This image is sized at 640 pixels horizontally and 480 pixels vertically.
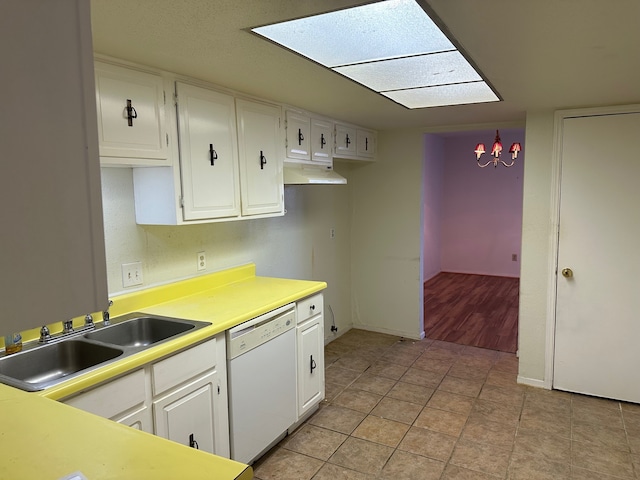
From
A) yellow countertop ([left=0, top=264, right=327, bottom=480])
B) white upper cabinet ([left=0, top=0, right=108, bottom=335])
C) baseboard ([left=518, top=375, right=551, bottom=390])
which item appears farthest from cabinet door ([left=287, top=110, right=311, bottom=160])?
white upper cabinet ([left=0, top=0, right=108, bottom=335])

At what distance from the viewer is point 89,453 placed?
3.54 ft

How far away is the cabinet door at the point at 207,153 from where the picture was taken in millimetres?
2355

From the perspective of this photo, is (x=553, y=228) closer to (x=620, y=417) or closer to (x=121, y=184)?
(x=620, y=417)

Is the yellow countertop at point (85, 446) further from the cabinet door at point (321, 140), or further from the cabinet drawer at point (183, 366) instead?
the cabinet door at point (321, 140)

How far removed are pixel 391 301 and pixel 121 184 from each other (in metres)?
3.14

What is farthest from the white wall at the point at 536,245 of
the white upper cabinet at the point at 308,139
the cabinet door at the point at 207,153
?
the cabinet door at the point at 207,153

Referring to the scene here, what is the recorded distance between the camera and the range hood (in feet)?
10.3

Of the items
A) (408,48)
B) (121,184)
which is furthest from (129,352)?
(408,48)

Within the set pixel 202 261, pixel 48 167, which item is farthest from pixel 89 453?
pixel 202 261

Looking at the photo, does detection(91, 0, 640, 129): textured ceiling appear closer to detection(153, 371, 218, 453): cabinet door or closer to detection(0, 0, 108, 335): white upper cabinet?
detection(0, 0, 108, 335): white upper cabinet

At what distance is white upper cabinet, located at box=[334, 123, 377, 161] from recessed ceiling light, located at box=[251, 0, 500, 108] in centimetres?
119

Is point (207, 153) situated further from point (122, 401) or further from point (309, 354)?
point (309, 354)

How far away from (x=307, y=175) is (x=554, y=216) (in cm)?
189

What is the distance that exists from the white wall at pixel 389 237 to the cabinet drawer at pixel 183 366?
284 cm
